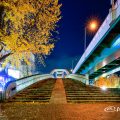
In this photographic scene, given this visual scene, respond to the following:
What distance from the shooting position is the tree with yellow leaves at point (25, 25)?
693 inches

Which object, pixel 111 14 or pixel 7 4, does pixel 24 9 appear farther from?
pixel 111 14

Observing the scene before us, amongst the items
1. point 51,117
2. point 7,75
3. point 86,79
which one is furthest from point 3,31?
point 7,75

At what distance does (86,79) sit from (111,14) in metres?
14.2

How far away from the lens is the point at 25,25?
63.4 feet

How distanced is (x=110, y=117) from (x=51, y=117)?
8.36 feet

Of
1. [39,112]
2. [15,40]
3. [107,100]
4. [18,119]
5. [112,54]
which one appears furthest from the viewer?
[112,54]

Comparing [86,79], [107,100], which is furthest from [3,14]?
[86,79]

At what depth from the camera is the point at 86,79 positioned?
40.1 meters

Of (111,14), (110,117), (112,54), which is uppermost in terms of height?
(111,14)

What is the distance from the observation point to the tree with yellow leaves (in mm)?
17609

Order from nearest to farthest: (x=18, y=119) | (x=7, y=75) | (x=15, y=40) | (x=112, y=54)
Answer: (x=18, y=119) < (x=15, y=40) < (x=112, y=54) < (x=7, y=75)

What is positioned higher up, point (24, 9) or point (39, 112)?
point (24, 9)

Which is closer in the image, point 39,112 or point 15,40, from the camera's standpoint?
point 39,112

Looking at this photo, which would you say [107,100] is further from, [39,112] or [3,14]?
[3,14]
